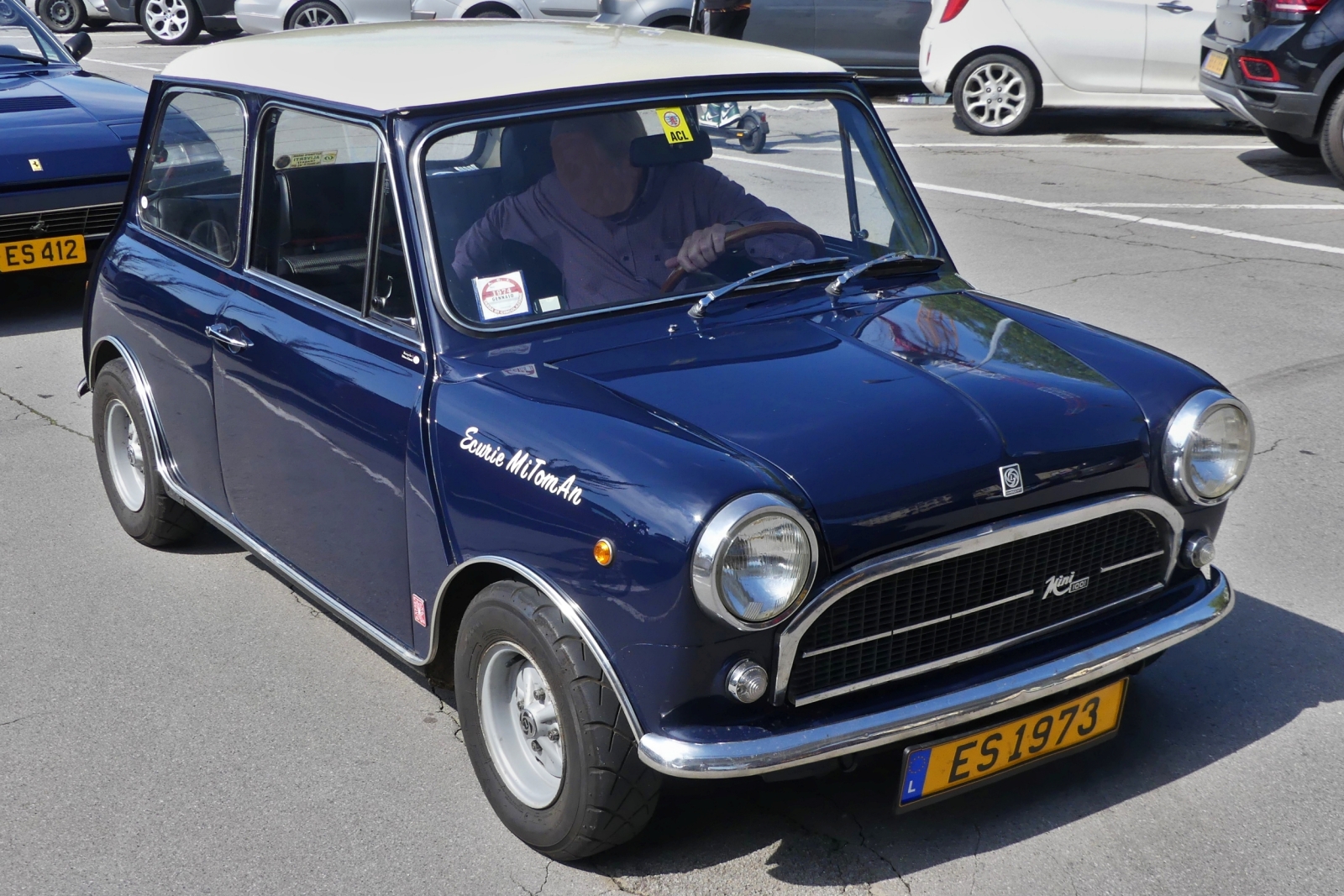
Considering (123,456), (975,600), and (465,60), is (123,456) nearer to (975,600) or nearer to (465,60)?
(465,60)

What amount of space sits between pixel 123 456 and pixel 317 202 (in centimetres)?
175

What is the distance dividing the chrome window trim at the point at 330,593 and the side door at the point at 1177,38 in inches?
386

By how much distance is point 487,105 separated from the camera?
3383 millimetres

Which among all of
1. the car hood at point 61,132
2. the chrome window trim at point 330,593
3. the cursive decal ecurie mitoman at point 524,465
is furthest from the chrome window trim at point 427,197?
the car hood at point 61,132


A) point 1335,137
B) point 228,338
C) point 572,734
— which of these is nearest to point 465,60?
point 228,338

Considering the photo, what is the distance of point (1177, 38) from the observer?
11688mm

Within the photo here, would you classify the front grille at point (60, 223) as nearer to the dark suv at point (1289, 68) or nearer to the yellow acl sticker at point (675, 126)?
the yellow acl sticker at point (675, 126)

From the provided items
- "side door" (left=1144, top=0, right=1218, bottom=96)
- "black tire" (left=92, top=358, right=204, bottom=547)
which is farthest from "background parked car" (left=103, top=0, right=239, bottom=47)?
"black tire" (left=92, top=358, right=204, bottom=547)

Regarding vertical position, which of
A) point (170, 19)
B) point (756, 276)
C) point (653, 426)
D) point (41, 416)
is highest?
point (756, 276)

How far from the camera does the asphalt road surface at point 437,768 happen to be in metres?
3.04

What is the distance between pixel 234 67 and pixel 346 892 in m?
2.52

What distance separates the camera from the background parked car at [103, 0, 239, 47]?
66.7ft

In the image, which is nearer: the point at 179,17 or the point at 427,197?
the point at 427,197

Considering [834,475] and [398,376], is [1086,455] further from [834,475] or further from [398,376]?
[398,376]
